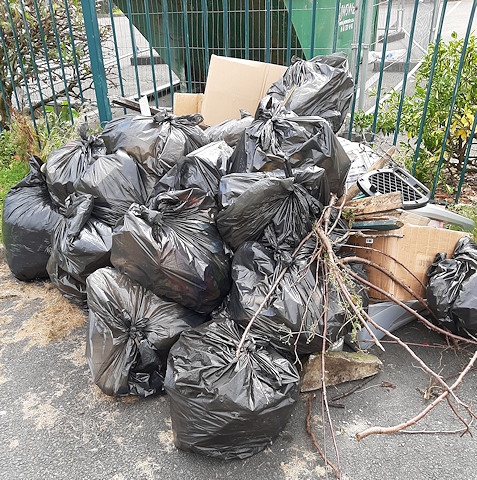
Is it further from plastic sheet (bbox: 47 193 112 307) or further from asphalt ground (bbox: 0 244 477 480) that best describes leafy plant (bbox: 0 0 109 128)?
asphalt ground (bbox: 0 244 477 480)

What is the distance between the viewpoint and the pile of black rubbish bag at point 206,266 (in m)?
1.83

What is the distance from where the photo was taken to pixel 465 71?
3.30 metres

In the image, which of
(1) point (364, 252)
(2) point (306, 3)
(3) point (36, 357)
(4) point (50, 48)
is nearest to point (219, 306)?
(1) point (364, 252)

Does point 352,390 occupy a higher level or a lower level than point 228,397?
lower

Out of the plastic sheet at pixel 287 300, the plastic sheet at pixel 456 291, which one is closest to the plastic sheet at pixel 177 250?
the plastic sheet at pixel 287 300

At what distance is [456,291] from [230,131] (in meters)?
1.55

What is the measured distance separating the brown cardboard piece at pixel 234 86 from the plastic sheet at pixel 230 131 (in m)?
0.49

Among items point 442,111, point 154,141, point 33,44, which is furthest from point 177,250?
point 33,44

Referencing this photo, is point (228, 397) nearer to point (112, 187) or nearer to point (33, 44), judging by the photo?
point (112, 187)

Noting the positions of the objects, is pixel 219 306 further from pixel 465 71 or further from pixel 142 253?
pixel 465 71

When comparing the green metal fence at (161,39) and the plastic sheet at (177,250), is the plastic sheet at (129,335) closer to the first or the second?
the plastic sheet at (177,250)

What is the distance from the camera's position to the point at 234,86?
135 inches

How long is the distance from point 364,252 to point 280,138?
0.72 m

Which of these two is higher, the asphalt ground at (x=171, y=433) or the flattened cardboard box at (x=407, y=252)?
the flattened cardboard box at (x=407, y=252)
